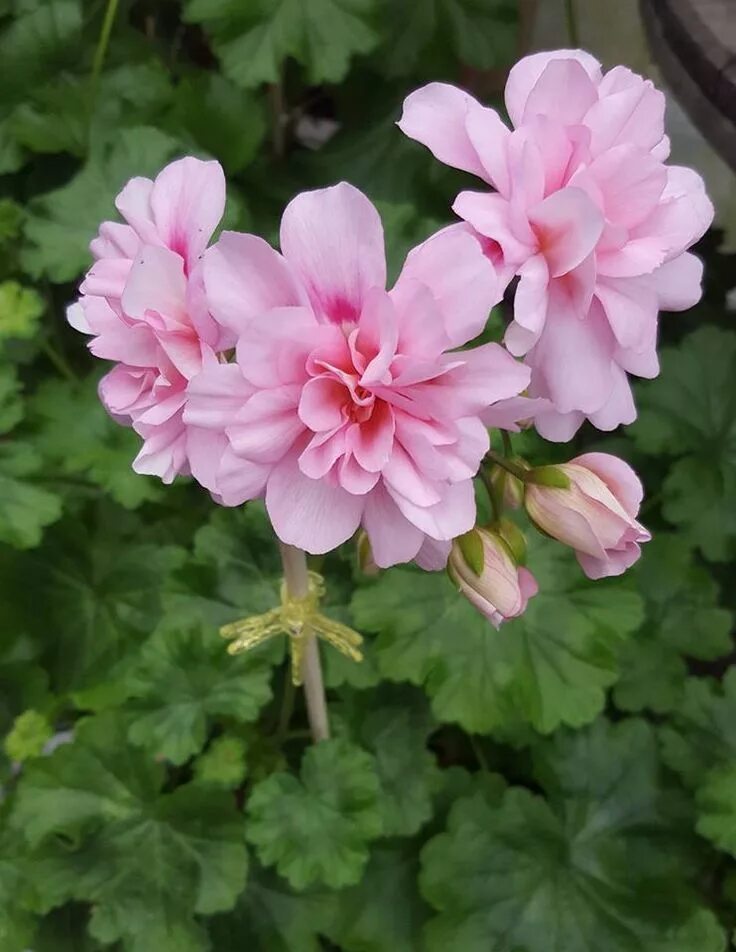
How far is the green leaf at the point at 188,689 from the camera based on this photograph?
79 centimetres

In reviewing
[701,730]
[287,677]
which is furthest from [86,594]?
[701,730]

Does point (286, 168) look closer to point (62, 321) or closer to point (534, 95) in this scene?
point (62, 321)

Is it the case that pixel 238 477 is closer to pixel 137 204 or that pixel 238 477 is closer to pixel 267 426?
pixel 267 426

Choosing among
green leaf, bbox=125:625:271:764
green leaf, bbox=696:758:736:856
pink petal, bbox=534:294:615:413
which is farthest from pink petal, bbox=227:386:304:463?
green leaf, bbox=696:758:736:856

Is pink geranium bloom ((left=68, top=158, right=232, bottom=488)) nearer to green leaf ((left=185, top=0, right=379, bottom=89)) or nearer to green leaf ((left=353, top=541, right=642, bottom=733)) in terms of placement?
green leaf ((left=353, top=541, right=642, bottom=733))

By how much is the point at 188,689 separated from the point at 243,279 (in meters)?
0.54

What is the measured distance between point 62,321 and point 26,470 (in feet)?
1.32

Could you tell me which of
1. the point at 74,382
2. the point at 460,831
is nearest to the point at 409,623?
the point at 460,831

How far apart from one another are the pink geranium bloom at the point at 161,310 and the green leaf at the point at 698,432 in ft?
2.68

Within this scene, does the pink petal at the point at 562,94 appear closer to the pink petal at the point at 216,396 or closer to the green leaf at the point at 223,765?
the pink petal at the point at 216,396

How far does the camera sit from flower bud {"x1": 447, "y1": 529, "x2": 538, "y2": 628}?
462 mm

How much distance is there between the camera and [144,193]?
0.44 meters

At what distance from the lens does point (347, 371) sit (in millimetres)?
380

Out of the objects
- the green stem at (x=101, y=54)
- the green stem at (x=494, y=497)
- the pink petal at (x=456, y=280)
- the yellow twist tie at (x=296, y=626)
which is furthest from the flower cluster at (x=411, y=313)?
the green stem at (x=101, y=54)
